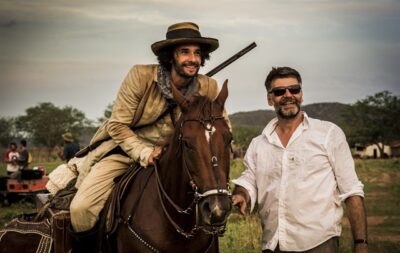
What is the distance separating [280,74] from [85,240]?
2.59 m

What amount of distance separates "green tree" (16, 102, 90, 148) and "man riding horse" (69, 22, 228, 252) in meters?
96.7

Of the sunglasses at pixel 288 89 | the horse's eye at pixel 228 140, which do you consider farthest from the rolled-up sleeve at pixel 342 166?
the horse's eye at pixel 228 140

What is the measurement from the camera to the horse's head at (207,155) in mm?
4625

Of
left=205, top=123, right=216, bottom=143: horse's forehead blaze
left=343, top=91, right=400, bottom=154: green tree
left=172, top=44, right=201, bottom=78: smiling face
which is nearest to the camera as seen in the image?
left=205, top=123, right=216, bottom=143: horse's forehead blaze

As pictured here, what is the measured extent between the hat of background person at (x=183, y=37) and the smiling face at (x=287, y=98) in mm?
1254

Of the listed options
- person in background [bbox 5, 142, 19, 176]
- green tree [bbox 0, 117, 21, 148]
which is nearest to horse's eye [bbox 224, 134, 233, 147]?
person in background [bbox 5, 142, 19, 176]

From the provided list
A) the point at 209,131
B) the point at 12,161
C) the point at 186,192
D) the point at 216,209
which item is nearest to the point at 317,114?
the point at 12,161

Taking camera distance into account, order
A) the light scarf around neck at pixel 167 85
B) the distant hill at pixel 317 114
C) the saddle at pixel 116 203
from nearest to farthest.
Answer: the saddle at pixel 116 203 → the light scarf around neck at pixel 167 85 → the distant hill at pixel 317 114

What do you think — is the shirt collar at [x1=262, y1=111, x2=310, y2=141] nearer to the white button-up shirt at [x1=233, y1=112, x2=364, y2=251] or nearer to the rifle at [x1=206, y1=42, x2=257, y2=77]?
the white button-up shirt at [x1=233, y1=112, x2=364, y2=251]

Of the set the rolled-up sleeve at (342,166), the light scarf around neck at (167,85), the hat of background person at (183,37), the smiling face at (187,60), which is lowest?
the rolled-up sleeve at (342,166)

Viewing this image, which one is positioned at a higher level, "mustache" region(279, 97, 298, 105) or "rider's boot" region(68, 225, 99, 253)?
"mustache" region(279, 97, 298, 105)

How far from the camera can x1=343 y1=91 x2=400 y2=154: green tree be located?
92375mm

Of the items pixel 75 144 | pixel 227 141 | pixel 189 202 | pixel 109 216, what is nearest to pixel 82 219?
pixel 109 216

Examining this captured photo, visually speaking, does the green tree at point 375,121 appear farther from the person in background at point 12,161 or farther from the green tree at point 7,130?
the person in background at point 12,161
